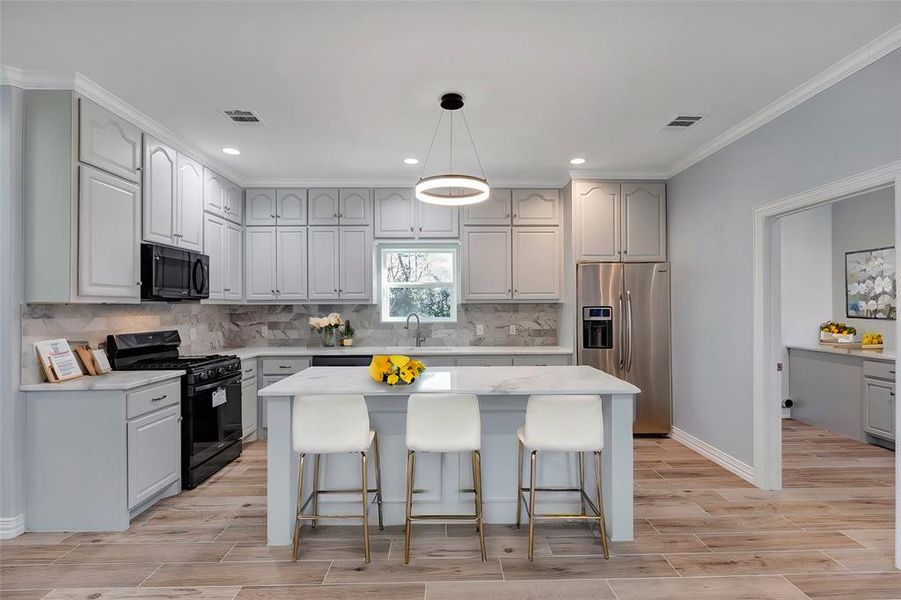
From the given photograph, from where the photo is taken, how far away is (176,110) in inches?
132

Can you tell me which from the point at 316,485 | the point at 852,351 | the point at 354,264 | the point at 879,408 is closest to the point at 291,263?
the point at 354,264

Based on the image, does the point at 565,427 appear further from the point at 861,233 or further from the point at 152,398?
the point at 861,233

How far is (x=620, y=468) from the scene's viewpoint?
276cm

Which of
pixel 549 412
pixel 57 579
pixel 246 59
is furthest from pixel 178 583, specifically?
pixel 246 59

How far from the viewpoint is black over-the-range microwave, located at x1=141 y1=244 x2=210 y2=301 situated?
3523 millimetres

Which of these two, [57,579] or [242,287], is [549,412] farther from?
[242,287]

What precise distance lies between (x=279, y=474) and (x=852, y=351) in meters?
5.23

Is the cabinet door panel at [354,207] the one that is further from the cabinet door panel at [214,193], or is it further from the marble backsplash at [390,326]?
the cabinet door panel at [214,193]

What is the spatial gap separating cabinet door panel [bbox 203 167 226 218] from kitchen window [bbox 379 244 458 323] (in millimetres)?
1747

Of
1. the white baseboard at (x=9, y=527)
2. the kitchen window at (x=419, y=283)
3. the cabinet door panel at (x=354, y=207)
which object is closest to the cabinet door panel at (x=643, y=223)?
the kitchen window at (x=419, y=283)

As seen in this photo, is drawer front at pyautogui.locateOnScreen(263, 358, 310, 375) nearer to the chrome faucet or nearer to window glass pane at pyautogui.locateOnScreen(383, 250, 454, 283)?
the chrome faucet

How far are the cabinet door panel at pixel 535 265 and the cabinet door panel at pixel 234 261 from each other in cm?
289

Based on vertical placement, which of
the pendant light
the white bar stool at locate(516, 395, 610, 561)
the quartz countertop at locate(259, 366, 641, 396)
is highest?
the pendant light

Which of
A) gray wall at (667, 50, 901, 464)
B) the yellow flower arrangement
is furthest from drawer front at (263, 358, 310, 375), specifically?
gray wall at (667, 50, 901, 464)
